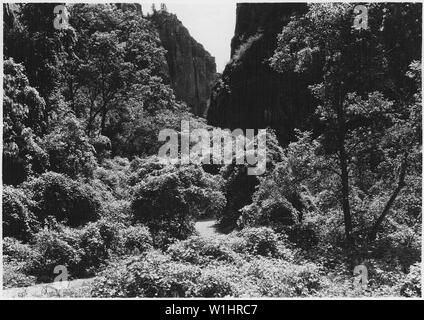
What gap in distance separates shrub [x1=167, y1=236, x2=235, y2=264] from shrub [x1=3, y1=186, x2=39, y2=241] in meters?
4.85

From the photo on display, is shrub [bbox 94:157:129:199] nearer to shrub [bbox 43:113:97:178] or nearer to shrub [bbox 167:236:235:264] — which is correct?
shrub [bbox 43:113:97:178]

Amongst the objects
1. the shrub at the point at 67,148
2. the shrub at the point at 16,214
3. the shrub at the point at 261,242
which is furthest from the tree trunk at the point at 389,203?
the shrub at the point at 67,148

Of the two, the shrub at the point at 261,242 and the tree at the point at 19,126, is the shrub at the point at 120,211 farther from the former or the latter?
the shrub at the point at 261,242

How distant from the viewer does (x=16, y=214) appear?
45.2ft

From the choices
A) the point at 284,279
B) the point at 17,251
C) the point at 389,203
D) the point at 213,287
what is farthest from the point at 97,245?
the point at 389,203

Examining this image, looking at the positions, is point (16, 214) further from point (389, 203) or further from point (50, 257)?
point (389, 203)

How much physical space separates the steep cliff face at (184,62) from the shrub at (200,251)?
45.8 metres

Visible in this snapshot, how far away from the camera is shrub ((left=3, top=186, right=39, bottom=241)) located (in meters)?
13.8

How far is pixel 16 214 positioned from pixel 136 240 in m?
3.89

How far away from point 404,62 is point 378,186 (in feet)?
18.0

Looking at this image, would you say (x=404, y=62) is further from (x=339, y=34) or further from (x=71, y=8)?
(x=71, y=8)

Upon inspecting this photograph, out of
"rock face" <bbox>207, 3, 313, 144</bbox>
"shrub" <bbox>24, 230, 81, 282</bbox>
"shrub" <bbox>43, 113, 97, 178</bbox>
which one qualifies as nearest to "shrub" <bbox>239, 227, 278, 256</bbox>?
"shrub" <bbox>24, 230, 81, 282</bbox>
